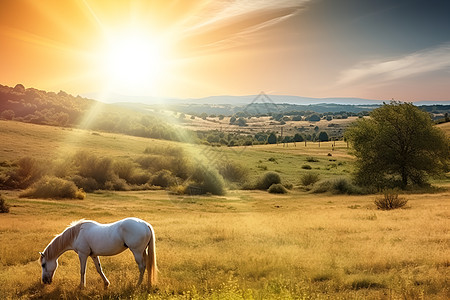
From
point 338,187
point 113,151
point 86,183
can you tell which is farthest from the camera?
point 113,151

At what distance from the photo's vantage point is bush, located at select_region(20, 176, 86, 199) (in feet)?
129

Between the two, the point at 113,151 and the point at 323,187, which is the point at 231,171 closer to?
the point at 323,187

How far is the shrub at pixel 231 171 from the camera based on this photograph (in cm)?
6000

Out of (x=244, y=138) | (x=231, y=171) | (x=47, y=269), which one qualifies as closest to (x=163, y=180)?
(x=231, y=171)

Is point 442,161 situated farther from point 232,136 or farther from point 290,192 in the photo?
point 232,136

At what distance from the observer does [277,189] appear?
52938mm

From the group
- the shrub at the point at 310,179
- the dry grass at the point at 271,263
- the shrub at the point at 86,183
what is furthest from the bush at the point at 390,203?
the shrub at the point at 86,183

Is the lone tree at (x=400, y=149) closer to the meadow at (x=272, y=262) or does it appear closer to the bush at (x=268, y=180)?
the bush at (x=268, y=180)

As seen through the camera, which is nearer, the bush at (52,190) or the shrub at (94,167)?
the bush at (52,190)

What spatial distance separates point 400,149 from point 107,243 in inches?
1844

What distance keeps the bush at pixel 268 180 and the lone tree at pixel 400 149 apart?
1223 cm

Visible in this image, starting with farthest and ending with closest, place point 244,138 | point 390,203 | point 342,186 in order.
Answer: point 244,138
point 342,186
point 390,203

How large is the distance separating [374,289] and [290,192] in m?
44.6

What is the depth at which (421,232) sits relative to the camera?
634 inches
